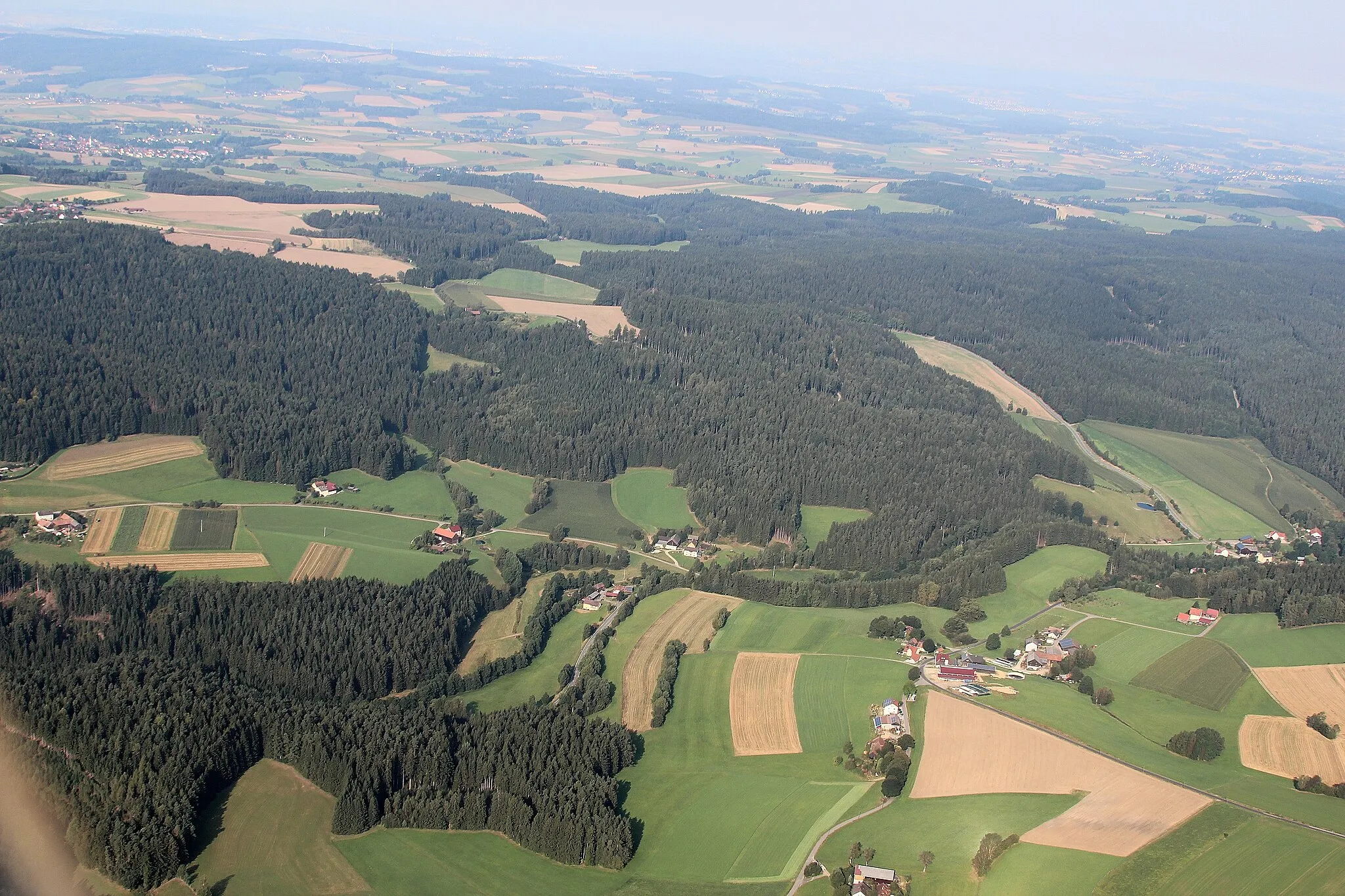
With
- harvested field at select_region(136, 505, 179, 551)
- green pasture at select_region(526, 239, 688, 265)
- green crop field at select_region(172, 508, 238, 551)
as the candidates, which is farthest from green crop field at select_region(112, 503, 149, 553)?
green pasture at select_region(526, 239, 688, 265)

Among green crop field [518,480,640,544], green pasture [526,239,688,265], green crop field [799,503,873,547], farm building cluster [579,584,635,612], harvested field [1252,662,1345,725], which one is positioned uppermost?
green pasture [526,239,688,265]

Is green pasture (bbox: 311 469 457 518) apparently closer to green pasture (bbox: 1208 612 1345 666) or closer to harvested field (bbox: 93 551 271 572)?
harvested field (bbox: 93 551 271 572)

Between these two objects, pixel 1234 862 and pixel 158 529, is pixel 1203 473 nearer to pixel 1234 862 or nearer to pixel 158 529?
pixel 1234 862

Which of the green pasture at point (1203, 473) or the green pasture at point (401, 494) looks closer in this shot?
the green pasture at point (401, 494)

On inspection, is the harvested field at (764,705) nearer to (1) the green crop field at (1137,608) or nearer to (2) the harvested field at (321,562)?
(1) the green crop field at (1137,608)

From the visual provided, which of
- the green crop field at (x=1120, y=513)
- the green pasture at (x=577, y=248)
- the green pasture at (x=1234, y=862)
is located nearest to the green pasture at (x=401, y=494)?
the green crop field at (x=1120, y=513)
